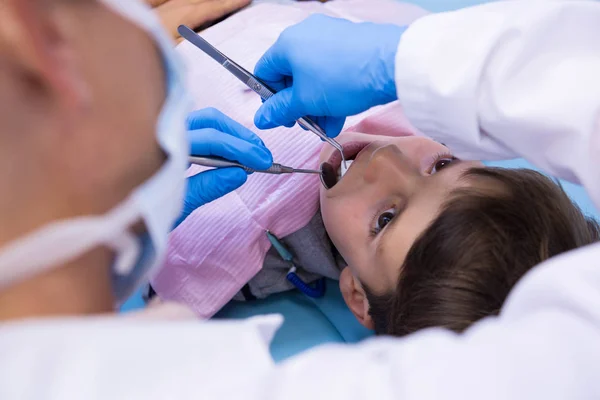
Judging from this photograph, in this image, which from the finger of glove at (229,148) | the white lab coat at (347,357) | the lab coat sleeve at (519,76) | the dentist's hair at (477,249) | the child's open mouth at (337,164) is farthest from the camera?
the child's open mouth at (337,164)

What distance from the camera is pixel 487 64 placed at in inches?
26.8

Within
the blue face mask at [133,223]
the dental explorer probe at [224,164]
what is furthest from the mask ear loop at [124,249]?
the dental explorer probe at [224,164]

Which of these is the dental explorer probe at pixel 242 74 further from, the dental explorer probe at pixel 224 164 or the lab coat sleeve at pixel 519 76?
the lab coat sleeve at pixel 519 76

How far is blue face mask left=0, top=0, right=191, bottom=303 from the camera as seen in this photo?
38 cm

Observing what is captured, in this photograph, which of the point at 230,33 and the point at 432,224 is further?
the point at 230,33

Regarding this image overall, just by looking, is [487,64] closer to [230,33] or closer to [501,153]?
[501,153]

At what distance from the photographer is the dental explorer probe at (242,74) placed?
35.9 inches

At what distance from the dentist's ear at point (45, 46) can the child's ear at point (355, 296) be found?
2.24 ft

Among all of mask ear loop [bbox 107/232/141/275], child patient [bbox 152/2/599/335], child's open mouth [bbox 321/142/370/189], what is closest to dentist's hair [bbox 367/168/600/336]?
child patient [bbox 152/2/599/335]

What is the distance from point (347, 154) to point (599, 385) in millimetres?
656

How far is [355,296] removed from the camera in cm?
101

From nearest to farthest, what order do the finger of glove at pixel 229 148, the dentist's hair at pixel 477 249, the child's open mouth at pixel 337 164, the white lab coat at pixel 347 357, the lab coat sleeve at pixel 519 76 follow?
the white lab coat at pixel 347 357 < the lab coat sleeve at pixel 519 76 < the dentist's hair at pixel 477 249 < the finger of glove at pixel 229 148 < the child's open mouth at pixel 337 164

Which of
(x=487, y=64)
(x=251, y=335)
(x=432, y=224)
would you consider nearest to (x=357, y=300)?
(x=432, y=224)

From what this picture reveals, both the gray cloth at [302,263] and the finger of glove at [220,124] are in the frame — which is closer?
the finger of glove at [220,124]
